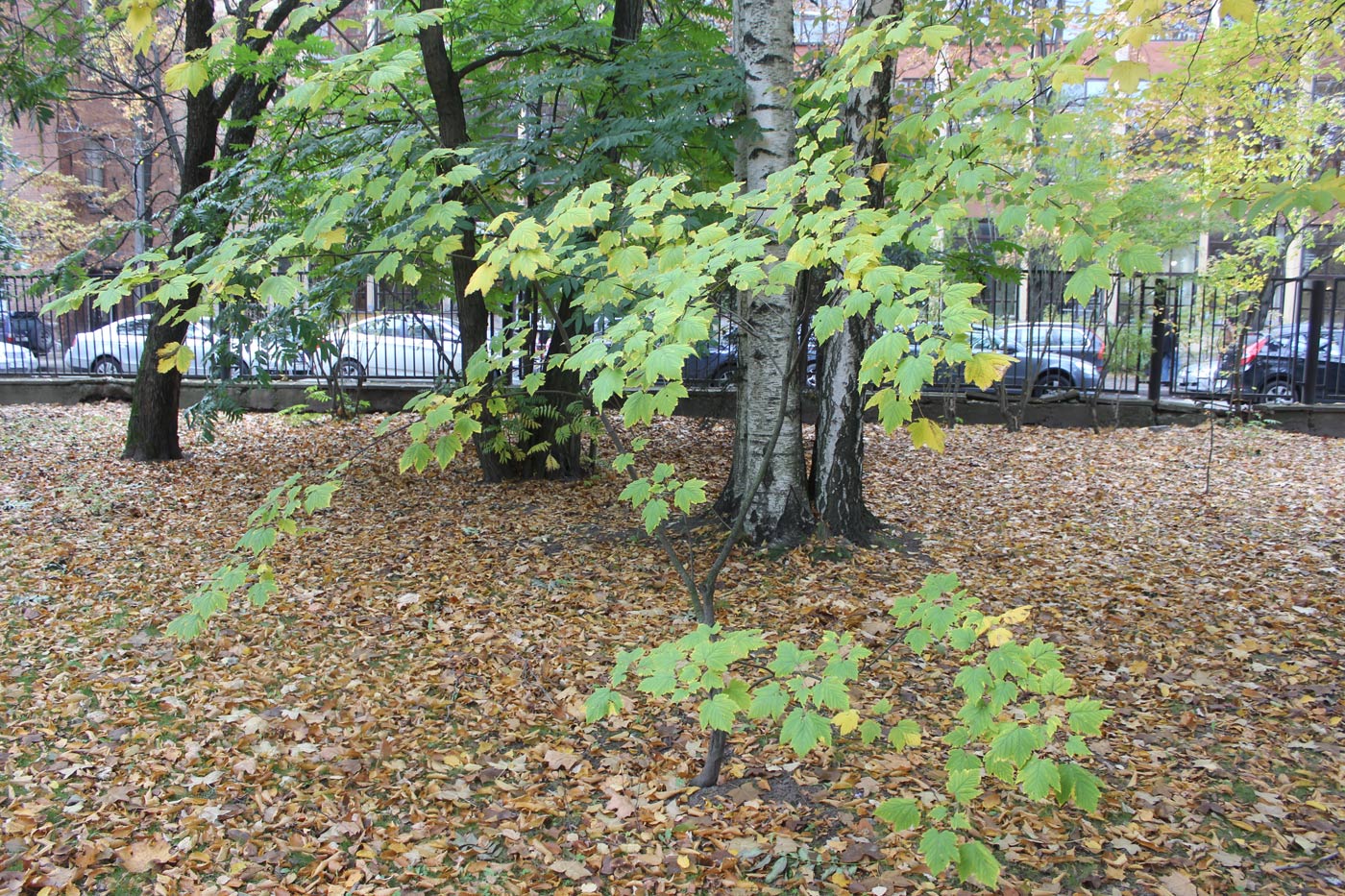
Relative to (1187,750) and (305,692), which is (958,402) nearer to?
(1187,750)

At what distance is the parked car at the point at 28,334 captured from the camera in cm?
1256

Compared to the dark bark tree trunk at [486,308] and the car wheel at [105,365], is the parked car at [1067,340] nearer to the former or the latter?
the dark bark tree trunk at [486,308]

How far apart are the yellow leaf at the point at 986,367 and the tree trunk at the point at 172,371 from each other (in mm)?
7149

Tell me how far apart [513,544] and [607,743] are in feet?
7.54

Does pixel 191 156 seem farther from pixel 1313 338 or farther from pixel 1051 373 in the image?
pixel 1313 338

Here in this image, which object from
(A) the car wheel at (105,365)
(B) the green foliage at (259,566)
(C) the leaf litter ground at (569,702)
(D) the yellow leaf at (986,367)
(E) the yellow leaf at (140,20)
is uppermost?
(E) the yellow leaf at (140,20)

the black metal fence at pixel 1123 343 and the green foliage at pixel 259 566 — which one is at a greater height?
the black metal fence at pixel 1123 343

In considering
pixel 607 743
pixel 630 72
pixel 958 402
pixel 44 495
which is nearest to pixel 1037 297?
pixel 958 402

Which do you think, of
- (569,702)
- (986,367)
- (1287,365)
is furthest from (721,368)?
(986,367)

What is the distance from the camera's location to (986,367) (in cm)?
203

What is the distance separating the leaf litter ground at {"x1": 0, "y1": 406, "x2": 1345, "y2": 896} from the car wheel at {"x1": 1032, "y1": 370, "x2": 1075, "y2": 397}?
428 centimetres

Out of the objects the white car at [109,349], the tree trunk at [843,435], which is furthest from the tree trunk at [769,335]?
the white car at [109,349]

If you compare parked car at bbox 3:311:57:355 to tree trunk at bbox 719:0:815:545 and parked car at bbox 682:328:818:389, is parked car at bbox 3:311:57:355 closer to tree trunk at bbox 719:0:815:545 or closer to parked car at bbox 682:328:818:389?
parked car at bbox 682:328:818:389

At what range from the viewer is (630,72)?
502 centimetres
